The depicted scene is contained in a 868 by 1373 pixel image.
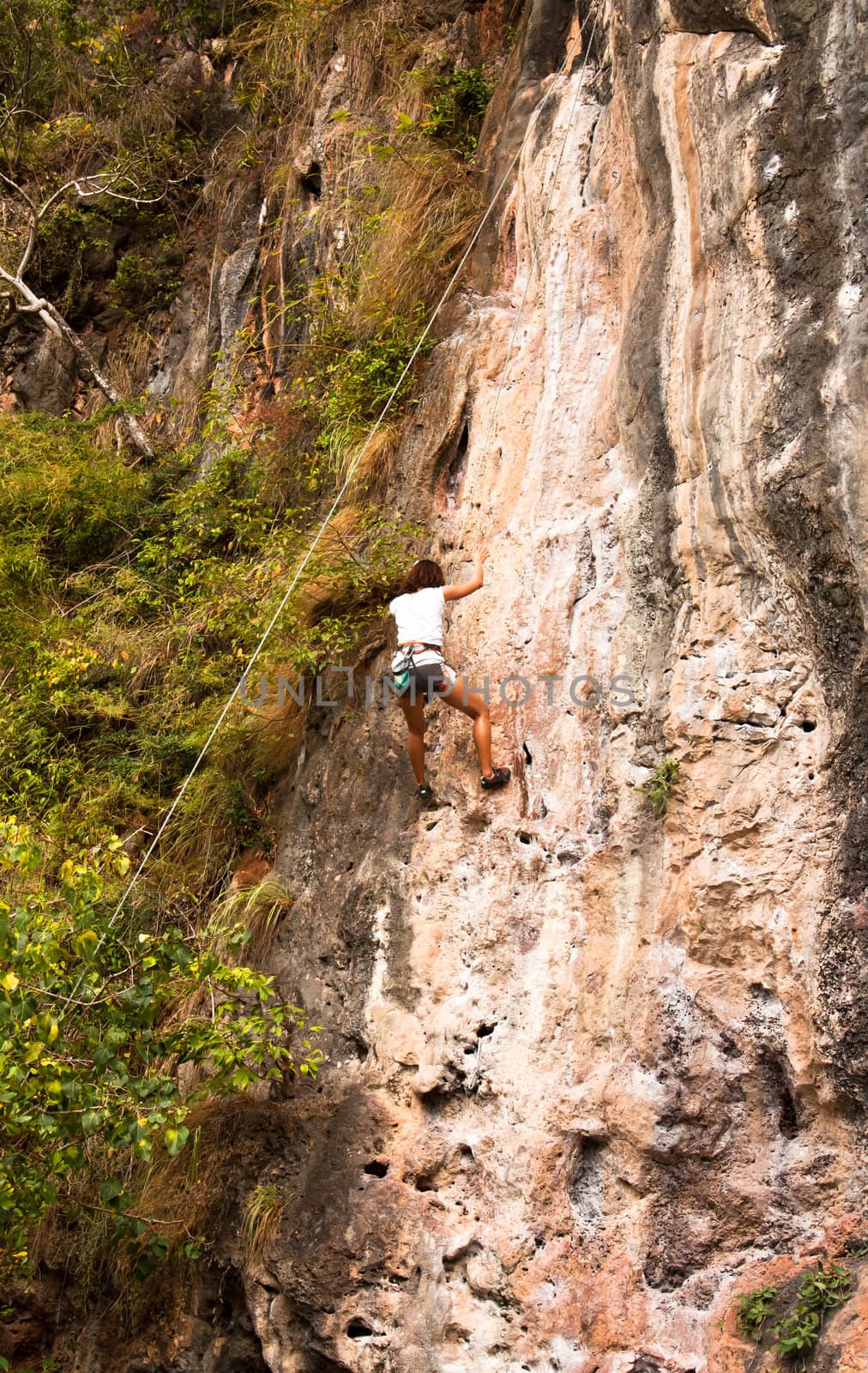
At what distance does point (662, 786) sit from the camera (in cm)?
536

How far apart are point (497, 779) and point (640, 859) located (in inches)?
34.2

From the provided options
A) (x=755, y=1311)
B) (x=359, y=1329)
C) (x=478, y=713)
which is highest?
(x=478, y=713)

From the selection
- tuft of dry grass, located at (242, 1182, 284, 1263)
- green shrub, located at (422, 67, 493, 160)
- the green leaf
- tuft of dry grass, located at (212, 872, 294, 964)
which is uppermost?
green shrub, located at (422, 67, 493, 160)

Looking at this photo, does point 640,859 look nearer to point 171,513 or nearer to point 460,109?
point 171,513

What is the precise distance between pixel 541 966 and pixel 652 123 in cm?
431

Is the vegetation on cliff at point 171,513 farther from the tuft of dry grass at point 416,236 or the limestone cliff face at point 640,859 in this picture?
the limestone cliff face at point 640,859

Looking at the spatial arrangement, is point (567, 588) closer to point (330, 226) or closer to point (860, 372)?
point (860, 372)

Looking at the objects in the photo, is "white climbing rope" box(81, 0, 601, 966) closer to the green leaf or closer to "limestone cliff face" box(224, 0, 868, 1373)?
"limestone cliff face" box(224, 0, 868, 1373)

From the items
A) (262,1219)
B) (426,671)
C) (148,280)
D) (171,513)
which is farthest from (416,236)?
(262,1219)

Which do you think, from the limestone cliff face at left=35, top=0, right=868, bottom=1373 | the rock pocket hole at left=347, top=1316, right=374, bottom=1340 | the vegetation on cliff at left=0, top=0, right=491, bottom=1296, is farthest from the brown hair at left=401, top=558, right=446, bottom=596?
the rock pocket hole at left=347, top=1316, right=374, bottom=1340

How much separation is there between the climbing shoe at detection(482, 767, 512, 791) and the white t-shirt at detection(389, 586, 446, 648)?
692 millimetres

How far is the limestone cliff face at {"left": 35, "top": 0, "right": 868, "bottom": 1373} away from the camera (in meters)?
4.77

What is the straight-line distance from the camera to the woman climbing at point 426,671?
5922mm

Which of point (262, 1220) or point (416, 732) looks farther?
point (416, 732)
